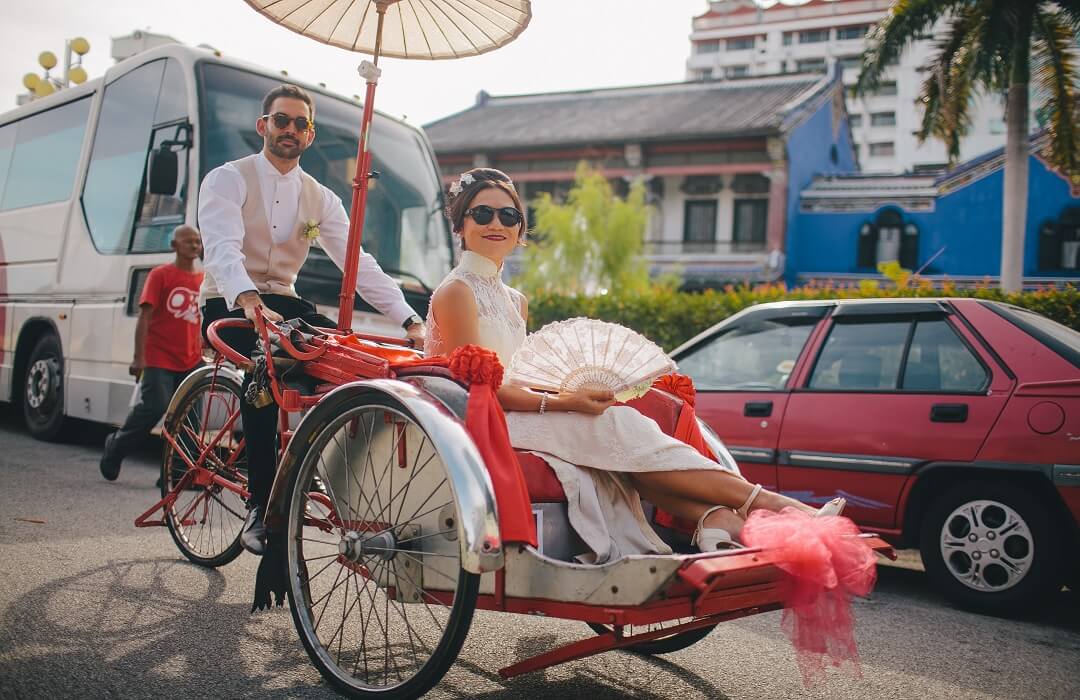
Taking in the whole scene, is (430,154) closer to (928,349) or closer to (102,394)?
(102,394)

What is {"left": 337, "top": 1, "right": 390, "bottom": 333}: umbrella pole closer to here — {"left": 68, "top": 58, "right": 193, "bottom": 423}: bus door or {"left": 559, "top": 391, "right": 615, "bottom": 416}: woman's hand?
{"left": 559, "top": 391, "right": 615, "bottom": 416}: woman's hand

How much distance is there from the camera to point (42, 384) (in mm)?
8375

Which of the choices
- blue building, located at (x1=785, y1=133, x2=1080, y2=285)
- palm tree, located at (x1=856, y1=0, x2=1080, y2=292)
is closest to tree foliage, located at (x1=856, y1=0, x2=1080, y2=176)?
palm tree, located at (x1=856, y1=0, x2=1080, y2=292)

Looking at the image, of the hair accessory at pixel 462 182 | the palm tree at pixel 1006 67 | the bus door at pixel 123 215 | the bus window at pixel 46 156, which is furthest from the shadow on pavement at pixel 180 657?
the palm tree at pixel 1006 67

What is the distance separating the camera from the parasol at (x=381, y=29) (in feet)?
12.3

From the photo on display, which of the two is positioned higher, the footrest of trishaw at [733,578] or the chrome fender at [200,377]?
the chrome fender at [200,377]

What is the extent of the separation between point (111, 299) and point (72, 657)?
5.23m

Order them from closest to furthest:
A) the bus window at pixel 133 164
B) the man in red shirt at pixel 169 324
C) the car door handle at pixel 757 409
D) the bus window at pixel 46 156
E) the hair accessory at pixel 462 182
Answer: the hair accessory at pixel 462 182 < the car door handle at pixel 757 409 < the man in red shirt at pixel 169 324 < the bus window at pixel 133 164 < the bus window at pixel 46 156

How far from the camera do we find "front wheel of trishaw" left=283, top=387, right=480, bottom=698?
2.65 m

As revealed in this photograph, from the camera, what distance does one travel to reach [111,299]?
752 centimetres

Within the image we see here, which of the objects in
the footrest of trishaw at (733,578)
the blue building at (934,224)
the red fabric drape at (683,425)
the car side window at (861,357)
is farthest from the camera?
the blue building at (934,224)

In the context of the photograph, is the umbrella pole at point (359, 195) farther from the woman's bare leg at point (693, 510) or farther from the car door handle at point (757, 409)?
the car door handle at point (757, 409)

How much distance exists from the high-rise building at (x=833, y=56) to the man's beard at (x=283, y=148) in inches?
1897

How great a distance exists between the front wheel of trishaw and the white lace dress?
0.34 metres
